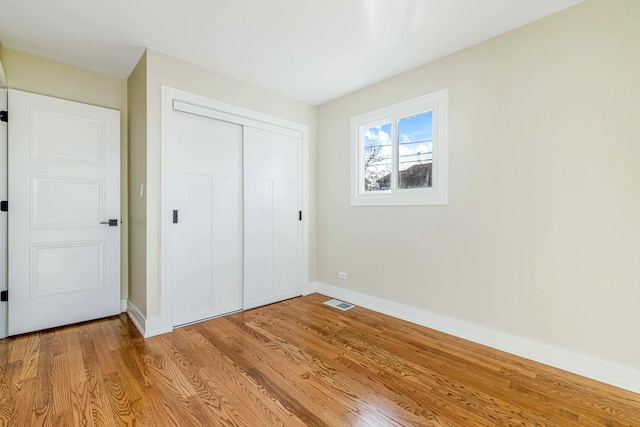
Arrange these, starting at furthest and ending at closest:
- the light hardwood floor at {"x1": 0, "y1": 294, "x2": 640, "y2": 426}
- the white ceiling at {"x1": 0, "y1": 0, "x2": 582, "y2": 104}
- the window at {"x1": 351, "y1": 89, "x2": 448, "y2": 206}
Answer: the window at {"x1": 351, "y1": 89, "x2": 448, "y2": 206}
the white ceiling at {"x1": 0, "y1": 0, "x2": 582, "y2": 104}
the light hardwood floor at {"x1": 0, "y1": 294, "x2": 640, "y2": 426}

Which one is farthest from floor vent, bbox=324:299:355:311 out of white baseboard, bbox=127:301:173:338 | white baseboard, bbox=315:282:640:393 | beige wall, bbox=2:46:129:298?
beige wall, bbox=2:46:129:298

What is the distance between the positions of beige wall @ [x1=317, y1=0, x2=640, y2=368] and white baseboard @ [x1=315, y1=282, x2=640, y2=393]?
0.06 metres

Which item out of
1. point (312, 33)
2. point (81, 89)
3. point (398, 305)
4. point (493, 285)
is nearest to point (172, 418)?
point (398, 305)

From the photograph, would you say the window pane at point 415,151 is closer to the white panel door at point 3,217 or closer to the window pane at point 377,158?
the window pane at point 377,158

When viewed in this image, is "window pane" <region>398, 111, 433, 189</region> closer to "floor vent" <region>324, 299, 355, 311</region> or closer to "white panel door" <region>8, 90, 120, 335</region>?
"floor vent" <region>324, 299, 355, 311</region>

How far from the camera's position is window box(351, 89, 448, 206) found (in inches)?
107

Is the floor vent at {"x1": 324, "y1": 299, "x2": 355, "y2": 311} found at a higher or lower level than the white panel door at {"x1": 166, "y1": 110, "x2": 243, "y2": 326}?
lower

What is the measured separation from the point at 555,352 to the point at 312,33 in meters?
3.07

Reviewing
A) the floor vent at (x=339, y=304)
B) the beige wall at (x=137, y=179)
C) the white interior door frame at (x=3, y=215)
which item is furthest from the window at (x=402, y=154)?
the white interior door frame at (x=3, y=215)

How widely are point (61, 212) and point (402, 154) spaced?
Result: 3.48 meters

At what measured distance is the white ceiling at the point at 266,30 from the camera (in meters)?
2.02

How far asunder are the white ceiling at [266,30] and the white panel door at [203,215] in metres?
0.68

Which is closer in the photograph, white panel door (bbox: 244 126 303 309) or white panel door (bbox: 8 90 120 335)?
white panel door (bbox: 8 90 120 335)

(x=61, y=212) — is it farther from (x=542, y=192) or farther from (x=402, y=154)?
(x=542, y=192)
